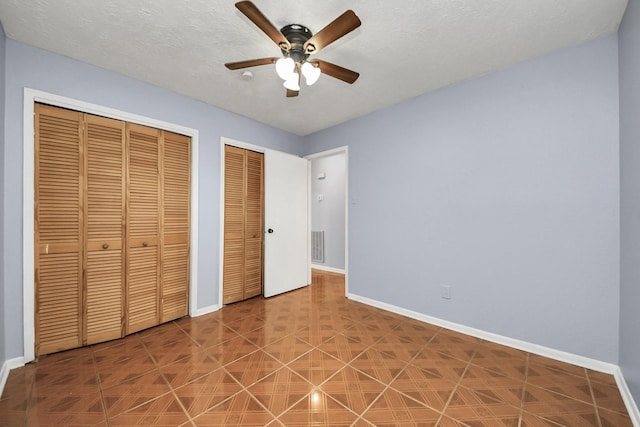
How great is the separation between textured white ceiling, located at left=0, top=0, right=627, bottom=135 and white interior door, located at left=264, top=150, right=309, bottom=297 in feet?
4.27

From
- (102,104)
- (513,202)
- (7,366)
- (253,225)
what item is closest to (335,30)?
(513,202)

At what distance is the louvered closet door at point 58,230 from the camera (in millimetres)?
2002

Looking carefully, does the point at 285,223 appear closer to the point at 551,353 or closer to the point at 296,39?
the point at 296,39

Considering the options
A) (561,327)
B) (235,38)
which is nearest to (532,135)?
(561,327)

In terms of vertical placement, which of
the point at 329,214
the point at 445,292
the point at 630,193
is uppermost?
the point at 630,193

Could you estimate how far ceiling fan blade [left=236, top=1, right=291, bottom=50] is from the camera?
1.30m

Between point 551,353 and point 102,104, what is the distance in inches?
173

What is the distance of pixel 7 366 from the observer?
5.98ft

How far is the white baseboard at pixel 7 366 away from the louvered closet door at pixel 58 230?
105mm

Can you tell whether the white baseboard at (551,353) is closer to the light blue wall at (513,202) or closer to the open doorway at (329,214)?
the light blue wall at (513,202)

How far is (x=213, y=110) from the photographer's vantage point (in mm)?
3059

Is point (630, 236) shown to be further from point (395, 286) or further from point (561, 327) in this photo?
point (395, 286)

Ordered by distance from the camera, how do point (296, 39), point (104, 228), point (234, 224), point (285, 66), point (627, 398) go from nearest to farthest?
point (627, 398) < point (285, 66) < point (296, 39) < point (104, 228) < point (234, 224)

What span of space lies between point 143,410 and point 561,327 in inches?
119
